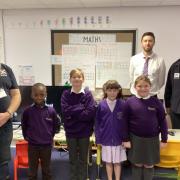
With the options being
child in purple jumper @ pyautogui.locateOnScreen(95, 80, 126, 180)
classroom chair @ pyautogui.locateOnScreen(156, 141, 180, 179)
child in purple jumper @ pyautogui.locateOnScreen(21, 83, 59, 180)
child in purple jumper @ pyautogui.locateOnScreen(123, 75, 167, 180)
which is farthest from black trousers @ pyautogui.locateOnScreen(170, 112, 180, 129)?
child in purple jumper @ pyautogui.locateOnScreen(21, 83, 59, 180)

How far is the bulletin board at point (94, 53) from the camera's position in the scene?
408 cm

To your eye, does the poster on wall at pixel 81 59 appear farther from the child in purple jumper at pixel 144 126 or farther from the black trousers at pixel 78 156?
the child in purple jumper at pixel 144 126

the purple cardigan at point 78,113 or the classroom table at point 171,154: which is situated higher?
the purple cardigan at point 78,113

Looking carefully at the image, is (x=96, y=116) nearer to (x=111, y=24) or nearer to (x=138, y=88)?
(x=138, y=88)

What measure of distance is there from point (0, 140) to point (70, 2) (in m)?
2.20

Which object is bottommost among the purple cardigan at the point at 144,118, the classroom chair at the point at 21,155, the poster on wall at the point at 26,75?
the classroom chair at the point at 21,155

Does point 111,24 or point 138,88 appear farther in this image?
point 111,24

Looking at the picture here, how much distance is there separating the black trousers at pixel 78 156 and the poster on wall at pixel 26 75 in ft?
6.13

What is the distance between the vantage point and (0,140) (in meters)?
2.43

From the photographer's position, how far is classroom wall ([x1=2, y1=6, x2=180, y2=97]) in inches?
157

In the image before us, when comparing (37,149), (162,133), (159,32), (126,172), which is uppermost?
(159,32)

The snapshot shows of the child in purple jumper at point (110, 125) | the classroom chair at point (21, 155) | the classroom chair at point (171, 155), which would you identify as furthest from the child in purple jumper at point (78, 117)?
the classroom chair at point (171, 155)

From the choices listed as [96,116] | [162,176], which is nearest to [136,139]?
[96,116]

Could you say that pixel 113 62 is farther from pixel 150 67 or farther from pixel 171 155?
pixel 171 155
